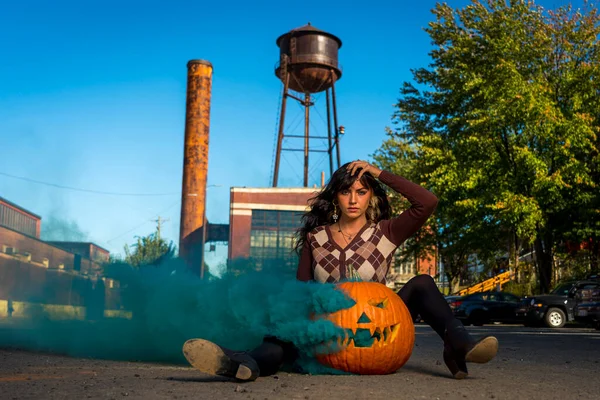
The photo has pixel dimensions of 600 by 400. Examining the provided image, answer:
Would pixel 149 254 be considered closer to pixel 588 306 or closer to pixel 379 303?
pixel 379 303

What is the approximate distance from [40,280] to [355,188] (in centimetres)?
380

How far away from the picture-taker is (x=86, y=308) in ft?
22.4

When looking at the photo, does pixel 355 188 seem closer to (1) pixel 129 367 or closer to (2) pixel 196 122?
(1) pixel 129 367

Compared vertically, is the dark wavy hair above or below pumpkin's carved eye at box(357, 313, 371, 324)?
above

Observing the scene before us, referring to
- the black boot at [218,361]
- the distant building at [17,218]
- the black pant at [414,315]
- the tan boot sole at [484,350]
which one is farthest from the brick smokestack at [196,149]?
the tan boot sole at [484,350]

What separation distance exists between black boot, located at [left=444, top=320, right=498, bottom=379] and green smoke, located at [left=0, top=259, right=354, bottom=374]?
2.45 feet

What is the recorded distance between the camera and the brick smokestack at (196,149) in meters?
30.0

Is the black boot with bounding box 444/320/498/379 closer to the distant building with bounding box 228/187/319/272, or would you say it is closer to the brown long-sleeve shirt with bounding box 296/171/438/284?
the brown long-sleeve shirt with bounding box 296/171/438/284

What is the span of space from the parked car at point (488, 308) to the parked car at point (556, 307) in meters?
3.03

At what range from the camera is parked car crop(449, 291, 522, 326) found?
24.9 metres

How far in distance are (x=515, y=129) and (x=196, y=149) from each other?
45.0 feet

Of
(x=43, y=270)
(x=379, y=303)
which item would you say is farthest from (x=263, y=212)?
(x=379, y=303)

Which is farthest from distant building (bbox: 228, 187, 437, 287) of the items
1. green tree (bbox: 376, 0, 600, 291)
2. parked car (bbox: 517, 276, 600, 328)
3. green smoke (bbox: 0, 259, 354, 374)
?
green smoke (bbox: 0, 259, 354, 374)

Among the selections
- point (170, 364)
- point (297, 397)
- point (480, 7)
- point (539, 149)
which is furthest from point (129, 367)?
point (480, 7)
